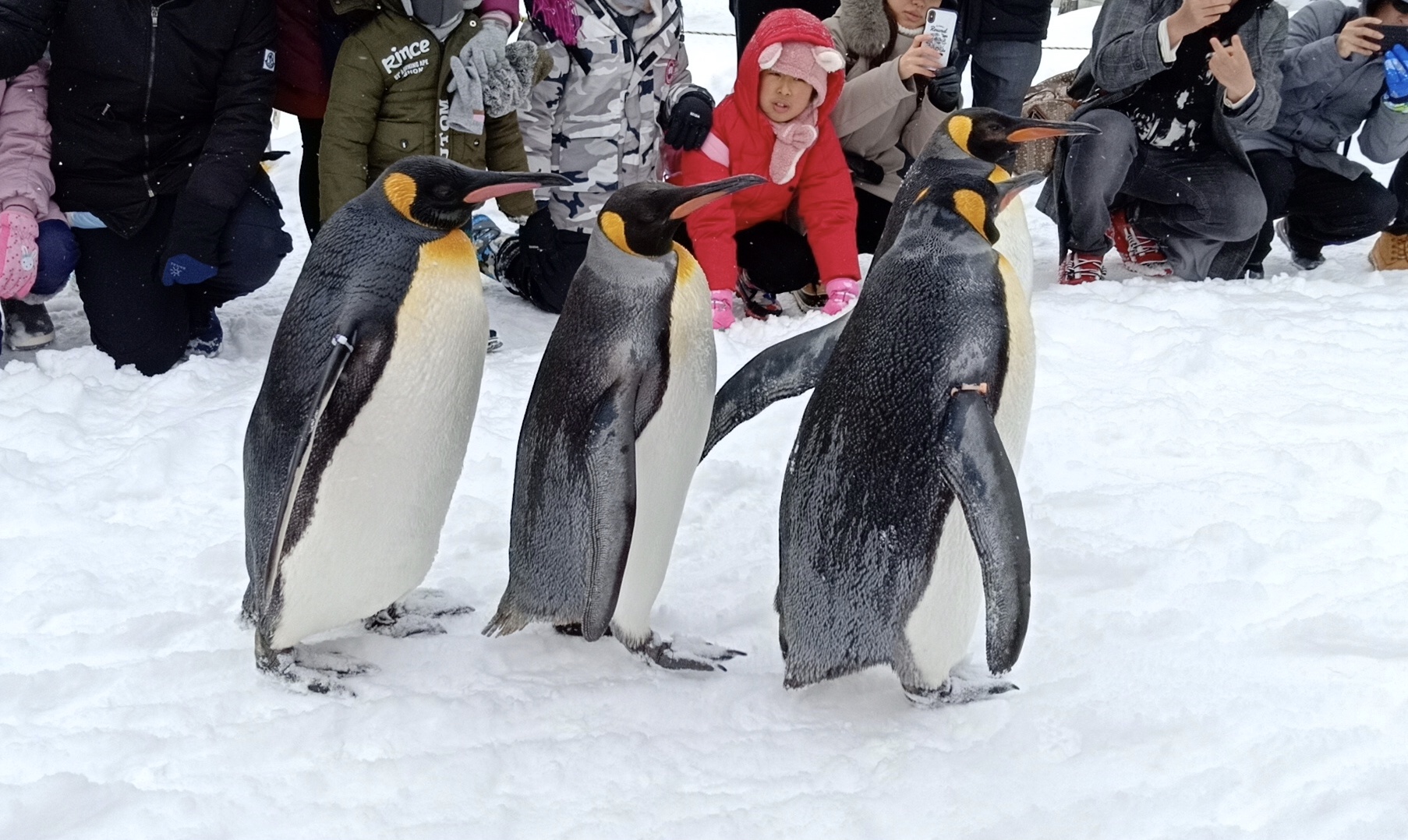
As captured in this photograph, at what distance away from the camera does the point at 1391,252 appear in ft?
12.7

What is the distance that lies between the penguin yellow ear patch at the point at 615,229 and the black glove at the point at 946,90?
2.09 m

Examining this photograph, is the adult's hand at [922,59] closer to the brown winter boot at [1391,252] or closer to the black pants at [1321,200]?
the black pants at [1321,200]

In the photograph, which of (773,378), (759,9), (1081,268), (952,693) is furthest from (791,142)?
(952,693)

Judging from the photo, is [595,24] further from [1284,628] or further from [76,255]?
[1284,628]

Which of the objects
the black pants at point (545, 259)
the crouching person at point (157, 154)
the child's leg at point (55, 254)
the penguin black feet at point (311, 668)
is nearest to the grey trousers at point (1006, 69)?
the black pants at point (545, 259)

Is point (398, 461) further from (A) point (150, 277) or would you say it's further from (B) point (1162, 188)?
(B) point (1162, 188)

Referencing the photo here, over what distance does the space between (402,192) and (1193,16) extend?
A: 8.53 ft

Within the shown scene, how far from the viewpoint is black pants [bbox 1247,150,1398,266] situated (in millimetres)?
3803

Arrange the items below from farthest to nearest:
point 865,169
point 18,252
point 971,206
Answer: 1. point 865,169
2. point 18,252
3. point 971,206

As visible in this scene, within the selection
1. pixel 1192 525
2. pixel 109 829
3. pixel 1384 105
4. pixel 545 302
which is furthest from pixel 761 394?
pixel 1384 105

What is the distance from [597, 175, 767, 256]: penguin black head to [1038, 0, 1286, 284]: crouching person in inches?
88.6

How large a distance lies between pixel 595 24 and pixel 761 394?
1.96 metres

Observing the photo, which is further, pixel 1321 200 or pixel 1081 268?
pixel 1321 200

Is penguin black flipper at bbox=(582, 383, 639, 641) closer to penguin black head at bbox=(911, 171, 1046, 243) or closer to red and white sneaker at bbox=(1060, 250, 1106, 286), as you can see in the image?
penguin black head at bbox=(911, 171, 1046, 243)
